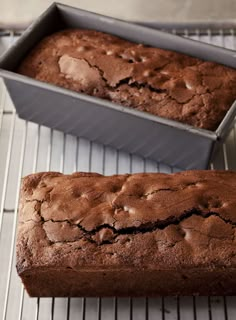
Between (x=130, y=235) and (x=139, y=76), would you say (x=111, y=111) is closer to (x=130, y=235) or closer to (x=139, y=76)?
(x=139, y=76)

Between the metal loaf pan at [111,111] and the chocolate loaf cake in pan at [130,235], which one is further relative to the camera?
the metal loaf pan at [111,111]

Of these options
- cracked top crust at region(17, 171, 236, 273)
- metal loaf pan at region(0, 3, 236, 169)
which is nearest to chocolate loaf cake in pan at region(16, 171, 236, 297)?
cracked top crust at region(17, 171, 236, 273)

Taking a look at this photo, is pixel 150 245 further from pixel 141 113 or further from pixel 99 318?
pixel 141 113

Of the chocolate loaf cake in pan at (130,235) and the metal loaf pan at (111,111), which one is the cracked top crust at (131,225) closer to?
the chocolate loaf cake in pan at (130,235)

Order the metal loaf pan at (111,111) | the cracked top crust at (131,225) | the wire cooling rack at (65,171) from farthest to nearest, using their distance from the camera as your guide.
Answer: the metal loaf pan at (111,111), the wire cooling rack at (65,171), the cracked top crust at (131,225)

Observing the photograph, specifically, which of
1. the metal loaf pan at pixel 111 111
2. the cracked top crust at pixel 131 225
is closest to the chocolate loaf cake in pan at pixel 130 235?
the cracked top crust at pixel 131 225

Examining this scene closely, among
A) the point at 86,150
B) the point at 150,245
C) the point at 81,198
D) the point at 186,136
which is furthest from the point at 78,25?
the point at 150,245

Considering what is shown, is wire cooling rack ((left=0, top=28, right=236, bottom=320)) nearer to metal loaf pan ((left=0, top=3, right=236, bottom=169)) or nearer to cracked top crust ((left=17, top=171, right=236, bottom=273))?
metal loaf pan ((left=0, top=3, right=236, bottom=169))

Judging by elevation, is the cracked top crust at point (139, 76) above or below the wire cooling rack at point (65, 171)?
above
